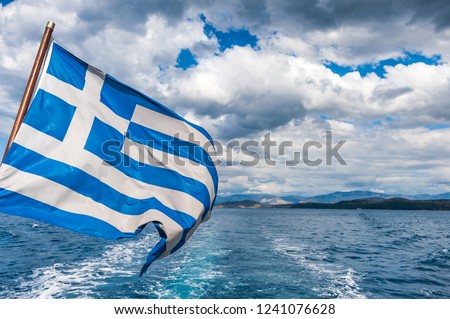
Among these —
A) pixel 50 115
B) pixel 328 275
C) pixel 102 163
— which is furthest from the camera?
pixel 328 275

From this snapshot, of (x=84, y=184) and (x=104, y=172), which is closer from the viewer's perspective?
(x=84, y=184)

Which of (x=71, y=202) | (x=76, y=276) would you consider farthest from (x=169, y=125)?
(x=76, y=276)

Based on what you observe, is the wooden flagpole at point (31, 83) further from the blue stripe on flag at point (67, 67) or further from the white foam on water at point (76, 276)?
the white foam on water at point (76, 276)

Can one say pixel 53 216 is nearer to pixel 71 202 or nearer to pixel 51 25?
pixel 71 202

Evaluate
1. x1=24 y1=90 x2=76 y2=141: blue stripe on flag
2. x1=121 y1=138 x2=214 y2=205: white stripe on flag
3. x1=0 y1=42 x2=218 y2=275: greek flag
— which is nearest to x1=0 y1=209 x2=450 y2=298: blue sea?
x1=121 y1=138 x2=214 y2=205: white stripe on flag

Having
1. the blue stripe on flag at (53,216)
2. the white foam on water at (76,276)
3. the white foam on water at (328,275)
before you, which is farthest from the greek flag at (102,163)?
the white foam on water at (328,275)
